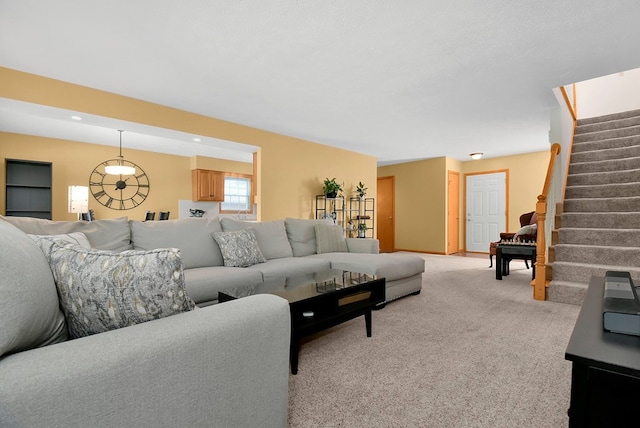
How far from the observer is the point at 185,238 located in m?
3.04

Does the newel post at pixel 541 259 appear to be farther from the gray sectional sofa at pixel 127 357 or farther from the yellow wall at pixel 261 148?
the yellow wall at pixel 261 148

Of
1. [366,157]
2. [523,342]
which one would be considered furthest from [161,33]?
[366,157]

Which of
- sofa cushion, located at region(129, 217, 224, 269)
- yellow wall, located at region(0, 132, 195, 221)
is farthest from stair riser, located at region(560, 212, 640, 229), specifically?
yellow wall, located at region(0, 132, 195, 221)

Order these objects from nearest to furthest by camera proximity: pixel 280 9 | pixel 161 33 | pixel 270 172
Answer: pixel 280 9 < pixel 161 33 < pixel 270 172

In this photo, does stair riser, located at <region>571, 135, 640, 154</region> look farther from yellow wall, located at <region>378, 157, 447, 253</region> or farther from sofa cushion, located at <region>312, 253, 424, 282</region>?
sofa cushion, located at <region>312, 253, 424, 282</region>

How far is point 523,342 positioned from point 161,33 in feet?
12.0

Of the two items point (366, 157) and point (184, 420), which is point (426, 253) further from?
point (184, 420)

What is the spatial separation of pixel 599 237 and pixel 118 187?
794cm

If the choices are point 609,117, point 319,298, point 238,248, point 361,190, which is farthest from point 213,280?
point 609,117

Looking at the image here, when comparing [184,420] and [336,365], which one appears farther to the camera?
[336,365]

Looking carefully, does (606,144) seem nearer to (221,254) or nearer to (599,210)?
(599,210)

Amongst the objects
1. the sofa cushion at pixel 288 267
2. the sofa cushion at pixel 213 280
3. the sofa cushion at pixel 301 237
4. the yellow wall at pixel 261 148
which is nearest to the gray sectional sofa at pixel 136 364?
the sofa cushion at pixel 213 280

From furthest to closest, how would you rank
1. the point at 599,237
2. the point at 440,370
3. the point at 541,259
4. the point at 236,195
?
the point at 236,195 → the point at 599,237 → the point at 541,259 → the point at 440,370

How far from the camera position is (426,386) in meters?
1.73
